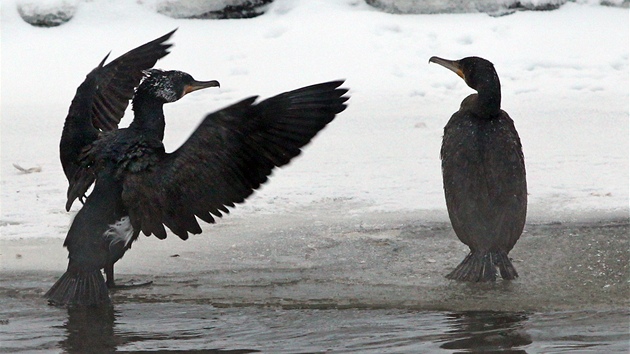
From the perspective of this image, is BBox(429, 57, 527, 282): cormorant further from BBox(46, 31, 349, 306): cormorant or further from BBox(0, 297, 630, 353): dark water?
BBox(46, 31, 349, 306): cormorant

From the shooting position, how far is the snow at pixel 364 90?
806 centimetres

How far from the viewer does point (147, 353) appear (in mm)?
5062

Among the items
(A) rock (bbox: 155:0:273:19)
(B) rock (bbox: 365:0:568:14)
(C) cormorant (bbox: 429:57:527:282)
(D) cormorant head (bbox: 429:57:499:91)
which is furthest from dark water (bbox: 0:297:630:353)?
(B) rock (bbox: 365:0:568:14)

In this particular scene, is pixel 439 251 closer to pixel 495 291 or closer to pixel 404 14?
pixel 495 291

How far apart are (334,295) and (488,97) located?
1.48m

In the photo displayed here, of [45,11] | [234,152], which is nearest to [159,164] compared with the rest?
[234,152]

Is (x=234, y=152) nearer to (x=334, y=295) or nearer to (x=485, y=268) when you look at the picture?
(x=334, y=295)

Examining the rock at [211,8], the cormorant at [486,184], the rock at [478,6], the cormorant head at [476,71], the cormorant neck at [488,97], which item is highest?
the rock at [211,8]

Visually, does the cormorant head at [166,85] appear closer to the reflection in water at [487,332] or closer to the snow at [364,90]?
the snow at [364,90]

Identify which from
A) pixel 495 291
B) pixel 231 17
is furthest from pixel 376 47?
pixel 495 291

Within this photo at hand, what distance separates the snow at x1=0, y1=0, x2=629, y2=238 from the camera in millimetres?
8062

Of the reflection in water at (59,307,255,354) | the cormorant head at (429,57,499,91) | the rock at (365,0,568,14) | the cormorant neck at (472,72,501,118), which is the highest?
the rock at (365,0,568,14)

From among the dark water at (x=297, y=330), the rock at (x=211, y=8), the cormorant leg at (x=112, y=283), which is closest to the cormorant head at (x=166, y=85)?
the cormorant leg at (x=112, y=283)

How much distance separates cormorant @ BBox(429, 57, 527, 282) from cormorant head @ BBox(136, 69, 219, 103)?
1507 millimetres
